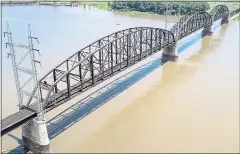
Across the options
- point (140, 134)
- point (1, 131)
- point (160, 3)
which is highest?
point (160, 3)

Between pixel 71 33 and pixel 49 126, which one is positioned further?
pixel 71 33

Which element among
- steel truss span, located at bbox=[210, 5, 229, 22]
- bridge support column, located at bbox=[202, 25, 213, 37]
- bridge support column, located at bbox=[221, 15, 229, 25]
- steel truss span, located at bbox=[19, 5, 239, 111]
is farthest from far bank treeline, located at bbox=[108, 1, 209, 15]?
bridge support column, located at bbox=[202, 25, 213, 37]

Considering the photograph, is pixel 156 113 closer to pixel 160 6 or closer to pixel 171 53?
pixel 171 53

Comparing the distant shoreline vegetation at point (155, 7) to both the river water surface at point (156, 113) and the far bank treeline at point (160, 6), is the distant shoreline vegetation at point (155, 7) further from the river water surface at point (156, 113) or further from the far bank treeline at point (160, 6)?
the river water surface at point (156, 113)

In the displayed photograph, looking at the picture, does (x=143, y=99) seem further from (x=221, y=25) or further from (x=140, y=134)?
(x=221, y=25)

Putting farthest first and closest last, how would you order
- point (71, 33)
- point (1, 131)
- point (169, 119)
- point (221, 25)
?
point (221, 25)
point (71, 33)
point (169, 119)
point (1, 131)

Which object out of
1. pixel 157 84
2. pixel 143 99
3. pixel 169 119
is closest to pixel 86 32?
pixel 157 84
